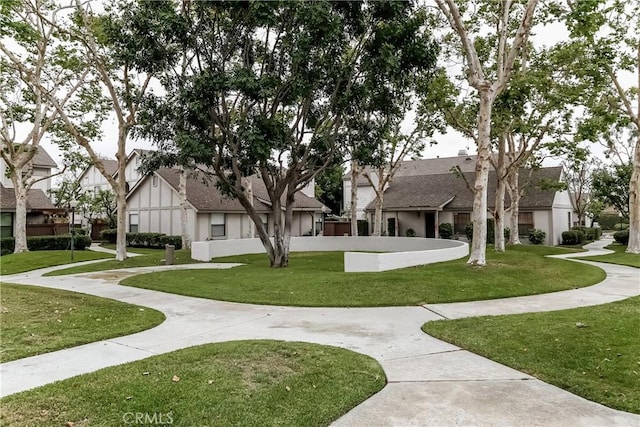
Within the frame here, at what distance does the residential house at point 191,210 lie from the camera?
84.6ft

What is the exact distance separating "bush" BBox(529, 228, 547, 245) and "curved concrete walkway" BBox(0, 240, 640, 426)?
17842 mm

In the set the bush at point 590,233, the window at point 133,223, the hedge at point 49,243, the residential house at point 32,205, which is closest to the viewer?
the hedge at point 49,243

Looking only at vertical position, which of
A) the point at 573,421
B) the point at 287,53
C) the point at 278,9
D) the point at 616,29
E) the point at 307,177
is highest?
the point at 616,29

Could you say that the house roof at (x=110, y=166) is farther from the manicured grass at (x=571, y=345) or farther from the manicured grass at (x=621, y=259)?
the manicured grass at (x=571, y=345)

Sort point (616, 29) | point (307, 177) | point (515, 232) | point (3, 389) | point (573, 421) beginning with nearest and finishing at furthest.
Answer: point (573, 421)
point (3, 389)
point (307, 177)
point (616, 29)
point (515, 232)

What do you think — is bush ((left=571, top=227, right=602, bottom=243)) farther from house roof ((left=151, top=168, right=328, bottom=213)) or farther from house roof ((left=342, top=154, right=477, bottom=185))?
house roof ((left=151, top=168, right=328, bottom=213))

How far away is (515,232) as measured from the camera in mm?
25188

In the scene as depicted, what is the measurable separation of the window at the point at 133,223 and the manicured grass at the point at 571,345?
26213 millimetres

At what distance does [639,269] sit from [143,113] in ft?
57.6

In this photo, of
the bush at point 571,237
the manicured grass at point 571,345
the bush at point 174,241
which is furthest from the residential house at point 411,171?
the manicured grass at point 571,345

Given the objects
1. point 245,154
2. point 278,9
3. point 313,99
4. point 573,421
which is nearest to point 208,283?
point 245,154

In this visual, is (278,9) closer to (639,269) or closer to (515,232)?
(639,269)

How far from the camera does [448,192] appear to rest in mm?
31688

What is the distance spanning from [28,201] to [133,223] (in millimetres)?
6671
